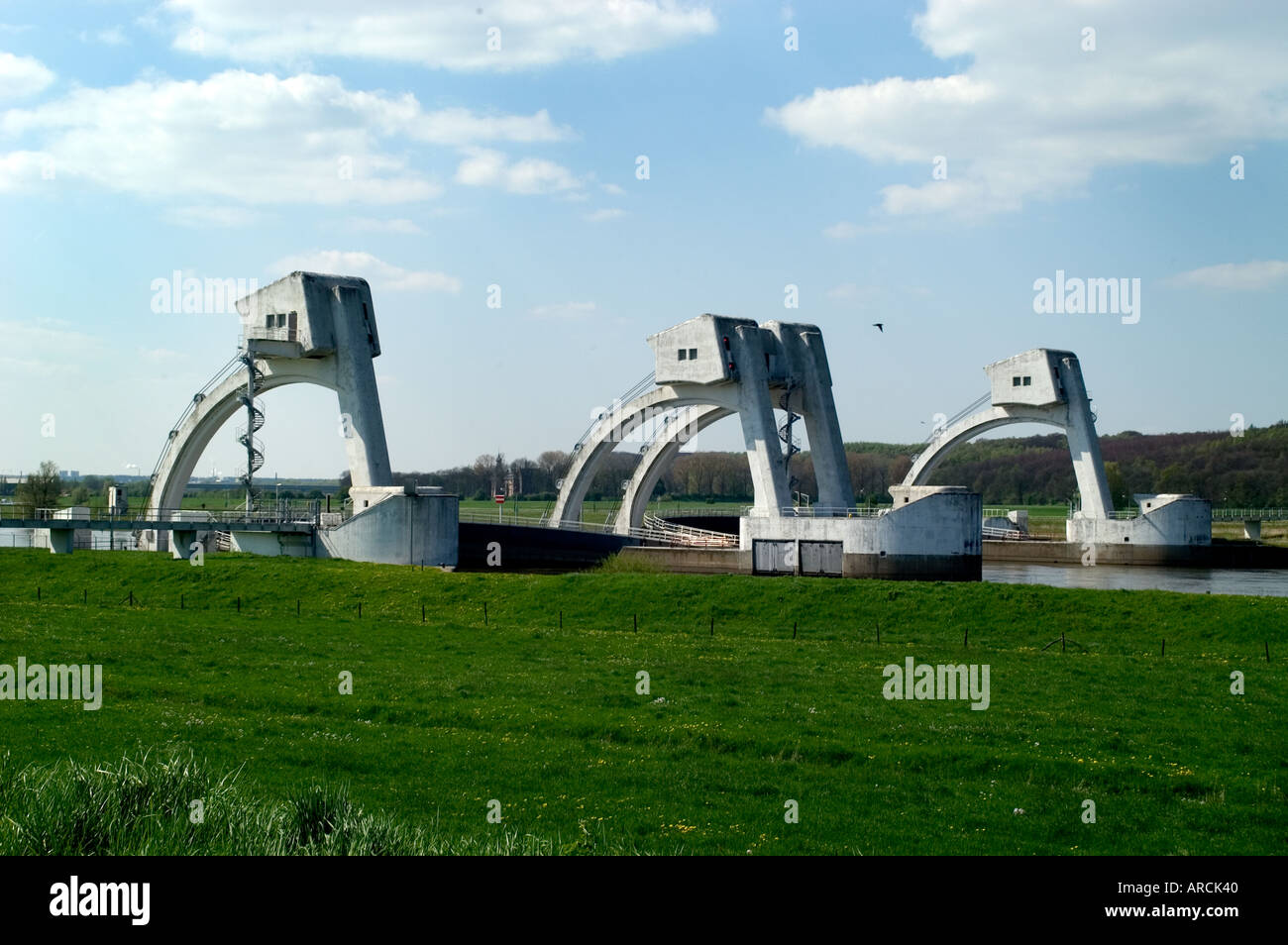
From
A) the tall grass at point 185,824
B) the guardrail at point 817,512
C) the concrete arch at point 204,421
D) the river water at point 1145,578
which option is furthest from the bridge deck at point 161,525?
the tall grass at point 185,824

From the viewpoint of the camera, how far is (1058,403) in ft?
178

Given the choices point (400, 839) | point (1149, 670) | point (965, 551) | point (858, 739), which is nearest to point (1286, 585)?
point (965, 551)

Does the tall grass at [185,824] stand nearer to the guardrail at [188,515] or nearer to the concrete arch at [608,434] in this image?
the guardrail at [188,515]

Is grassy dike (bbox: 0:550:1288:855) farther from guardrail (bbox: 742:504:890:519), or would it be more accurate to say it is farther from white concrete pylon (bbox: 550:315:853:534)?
white concrete pylon (bbox: 550:315:853:534)

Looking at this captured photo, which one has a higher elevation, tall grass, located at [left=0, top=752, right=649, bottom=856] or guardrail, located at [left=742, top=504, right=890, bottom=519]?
guardrail, located at [left=742, top=504, right=890, bottom=519]

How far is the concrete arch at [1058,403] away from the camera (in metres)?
53.7

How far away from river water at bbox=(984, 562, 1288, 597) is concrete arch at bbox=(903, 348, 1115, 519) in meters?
4.20

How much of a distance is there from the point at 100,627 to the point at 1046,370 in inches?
1727

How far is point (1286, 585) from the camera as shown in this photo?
42.4 metres

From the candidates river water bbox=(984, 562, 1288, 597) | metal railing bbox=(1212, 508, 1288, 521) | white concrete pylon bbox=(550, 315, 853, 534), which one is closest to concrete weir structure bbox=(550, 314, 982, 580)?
white concrete pylon bbox=(550, 315, 853, 534)

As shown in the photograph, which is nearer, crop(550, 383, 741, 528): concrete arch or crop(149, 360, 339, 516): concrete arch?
crop(149, 360, 339, 516): concrete arch

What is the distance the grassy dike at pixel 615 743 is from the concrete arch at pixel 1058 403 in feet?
102

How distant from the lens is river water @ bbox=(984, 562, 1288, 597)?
39.9m

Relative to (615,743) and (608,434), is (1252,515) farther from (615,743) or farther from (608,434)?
(615,743)
